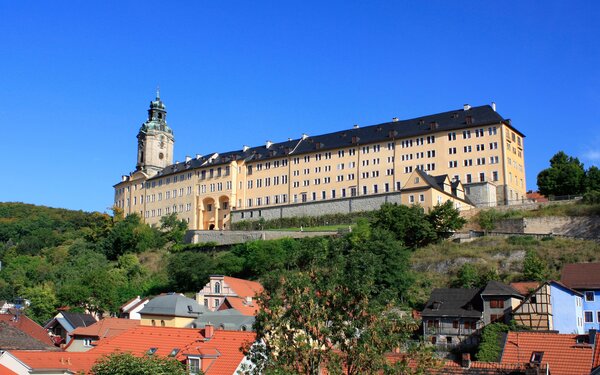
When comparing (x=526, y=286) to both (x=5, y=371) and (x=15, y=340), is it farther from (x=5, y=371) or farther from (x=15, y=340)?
(x=5, y=371)

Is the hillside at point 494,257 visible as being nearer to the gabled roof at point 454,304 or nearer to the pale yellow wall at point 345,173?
the gabled roof at point 454,304

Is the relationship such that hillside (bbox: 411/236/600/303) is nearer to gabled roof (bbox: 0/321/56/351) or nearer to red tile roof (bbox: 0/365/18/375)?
gabled roof (bbox: 0/321/56/351)

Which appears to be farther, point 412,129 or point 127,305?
point 412,129

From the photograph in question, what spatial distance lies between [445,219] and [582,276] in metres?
21.4

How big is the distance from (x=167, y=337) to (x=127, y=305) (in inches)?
1211

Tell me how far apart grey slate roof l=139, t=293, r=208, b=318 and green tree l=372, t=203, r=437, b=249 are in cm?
2070

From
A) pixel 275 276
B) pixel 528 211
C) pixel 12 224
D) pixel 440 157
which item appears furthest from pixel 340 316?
pixel 12 224

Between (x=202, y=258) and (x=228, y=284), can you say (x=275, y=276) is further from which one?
(x=202, y=258)

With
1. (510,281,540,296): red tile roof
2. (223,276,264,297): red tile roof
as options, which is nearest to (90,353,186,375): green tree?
(510,281,540,296): red tile roof

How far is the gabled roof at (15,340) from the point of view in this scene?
128 ft

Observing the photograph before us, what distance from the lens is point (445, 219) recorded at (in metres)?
69.5

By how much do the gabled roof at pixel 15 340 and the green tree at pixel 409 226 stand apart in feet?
120

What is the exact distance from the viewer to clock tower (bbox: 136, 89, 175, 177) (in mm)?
113625

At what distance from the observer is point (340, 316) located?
18.7 metres
